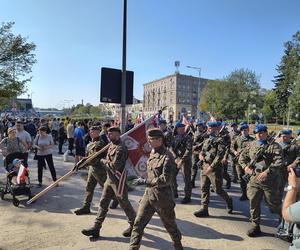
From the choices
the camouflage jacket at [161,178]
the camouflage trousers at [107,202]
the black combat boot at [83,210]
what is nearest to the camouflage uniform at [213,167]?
the camouflage trousers at [107,202]

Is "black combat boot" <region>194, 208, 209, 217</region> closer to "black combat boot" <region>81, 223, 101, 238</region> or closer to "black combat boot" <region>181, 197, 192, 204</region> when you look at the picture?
"black combat boot" <region>181, 197, 192, 204</region>

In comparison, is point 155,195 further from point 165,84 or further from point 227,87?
point 165,84

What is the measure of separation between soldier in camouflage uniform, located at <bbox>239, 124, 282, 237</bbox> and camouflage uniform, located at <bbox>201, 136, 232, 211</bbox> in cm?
85

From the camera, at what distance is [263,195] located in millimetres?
5828

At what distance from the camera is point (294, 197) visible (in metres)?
2.76

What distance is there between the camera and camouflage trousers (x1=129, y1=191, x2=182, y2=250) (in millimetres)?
4508

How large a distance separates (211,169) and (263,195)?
1172 millimetres

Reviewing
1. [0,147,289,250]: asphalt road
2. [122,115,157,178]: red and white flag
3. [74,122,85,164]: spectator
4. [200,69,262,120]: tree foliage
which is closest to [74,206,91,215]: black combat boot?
[0,147,289,250]: asphalt road

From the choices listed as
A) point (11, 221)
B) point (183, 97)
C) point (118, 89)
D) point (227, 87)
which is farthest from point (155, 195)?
point (183, 97)

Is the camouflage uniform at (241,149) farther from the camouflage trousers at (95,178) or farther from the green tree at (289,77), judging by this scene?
the green tree at (289,77)

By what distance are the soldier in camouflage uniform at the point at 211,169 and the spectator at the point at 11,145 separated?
4737 millimetres

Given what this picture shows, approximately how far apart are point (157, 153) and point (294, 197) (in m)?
2.20

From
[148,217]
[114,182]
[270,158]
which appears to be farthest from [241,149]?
[148,217]

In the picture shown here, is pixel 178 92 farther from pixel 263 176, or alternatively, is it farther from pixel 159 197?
pixel 159 197
